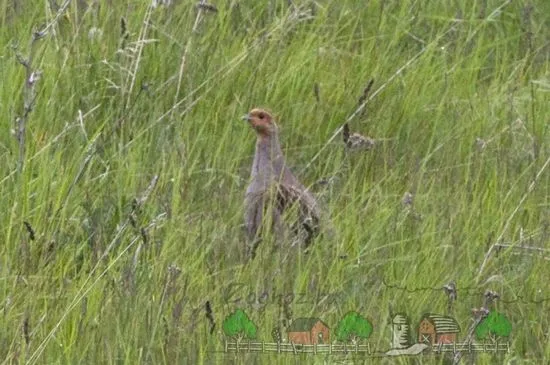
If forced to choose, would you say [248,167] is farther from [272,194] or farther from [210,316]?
[210,316]

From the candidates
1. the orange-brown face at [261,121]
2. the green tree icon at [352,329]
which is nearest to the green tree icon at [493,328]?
the green tree icon at [352,329]

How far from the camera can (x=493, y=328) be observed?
12.7 feet

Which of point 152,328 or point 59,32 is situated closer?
point 152,328

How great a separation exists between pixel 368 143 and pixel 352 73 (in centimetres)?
83

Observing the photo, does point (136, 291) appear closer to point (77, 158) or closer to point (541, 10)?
point (77, 158)

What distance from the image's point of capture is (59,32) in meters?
5.54

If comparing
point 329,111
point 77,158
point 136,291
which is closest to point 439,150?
point 329,111

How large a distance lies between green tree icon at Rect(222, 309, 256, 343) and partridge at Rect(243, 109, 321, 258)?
1.73 feet

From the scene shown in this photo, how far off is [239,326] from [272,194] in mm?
937

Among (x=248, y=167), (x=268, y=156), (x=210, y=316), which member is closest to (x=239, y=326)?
(x=210, y=316)

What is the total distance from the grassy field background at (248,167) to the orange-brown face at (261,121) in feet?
0.35

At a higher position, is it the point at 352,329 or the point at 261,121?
the point at 261,121

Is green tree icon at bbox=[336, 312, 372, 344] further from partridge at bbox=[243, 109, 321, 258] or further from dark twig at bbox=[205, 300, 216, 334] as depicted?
partridge at bbox=[243, 109, 321, 258]

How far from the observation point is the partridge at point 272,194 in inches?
177
